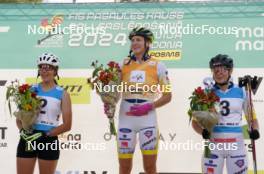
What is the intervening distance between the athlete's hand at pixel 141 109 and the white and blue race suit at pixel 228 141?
0.71 meters

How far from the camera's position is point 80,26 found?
4973 millimetres

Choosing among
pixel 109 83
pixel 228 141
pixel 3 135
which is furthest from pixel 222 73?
pixel 3 135

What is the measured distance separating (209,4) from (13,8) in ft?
7.79

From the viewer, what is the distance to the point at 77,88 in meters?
4.95

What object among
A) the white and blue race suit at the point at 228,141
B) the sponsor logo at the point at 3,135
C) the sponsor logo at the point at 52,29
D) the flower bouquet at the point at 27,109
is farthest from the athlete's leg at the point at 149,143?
the sponsor logo at the point at 3,135

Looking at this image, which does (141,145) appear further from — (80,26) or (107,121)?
(80,26)

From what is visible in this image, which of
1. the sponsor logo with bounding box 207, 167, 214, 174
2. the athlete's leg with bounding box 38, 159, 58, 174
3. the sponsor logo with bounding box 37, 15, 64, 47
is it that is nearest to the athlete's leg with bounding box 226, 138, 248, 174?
the sponsor logo with bounding box 207, 167, 214, 174

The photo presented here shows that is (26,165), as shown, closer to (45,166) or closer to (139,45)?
(45,166)

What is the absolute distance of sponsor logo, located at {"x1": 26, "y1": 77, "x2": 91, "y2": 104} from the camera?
195 inches

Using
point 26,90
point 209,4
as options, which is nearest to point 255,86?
point 209,4

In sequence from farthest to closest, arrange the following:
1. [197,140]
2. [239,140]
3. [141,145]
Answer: [197,140] < [141,145] < [239,140]

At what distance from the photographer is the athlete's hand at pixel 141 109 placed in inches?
169

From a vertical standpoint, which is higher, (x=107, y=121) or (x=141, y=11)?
(x=141, y=11)

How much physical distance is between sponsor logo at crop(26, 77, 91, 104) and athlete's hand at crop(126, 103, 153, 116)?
81 centimetres
